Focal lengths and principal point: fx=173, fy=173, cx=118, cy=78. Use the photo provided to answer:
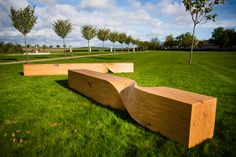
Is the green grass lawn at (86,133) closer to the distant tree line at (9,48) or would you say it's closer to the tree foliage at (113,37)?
the tree foliage at (113,37)

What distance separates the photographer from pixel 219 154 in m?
2.86

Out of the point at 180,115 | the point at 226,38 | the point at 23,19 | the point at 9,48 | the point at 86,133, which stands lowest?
the point at 86,133

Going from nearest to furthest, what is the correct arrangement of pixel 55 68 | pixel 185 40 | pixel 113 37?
pixel 55 68 → pixel 113 37 → pixel 185 40

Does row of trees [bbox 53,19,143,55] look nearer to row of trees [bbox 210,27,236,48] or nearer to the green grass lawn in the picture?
the green grass lawn

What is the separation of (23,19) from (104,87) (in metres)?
20.5

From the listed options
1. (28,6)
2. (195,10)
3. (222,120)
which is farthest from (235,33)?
(222,120)

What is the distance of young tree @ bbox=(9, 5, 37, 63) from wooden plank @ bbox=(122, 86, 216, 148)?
71.9ft

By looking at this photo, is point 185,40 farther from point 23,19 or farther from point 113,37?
point 23,19

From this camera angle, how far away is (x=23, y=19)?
20812 millimetres

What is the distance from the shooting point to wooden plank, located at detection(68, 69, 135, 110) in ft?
15.9

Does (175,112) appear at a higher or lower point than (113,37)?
lower

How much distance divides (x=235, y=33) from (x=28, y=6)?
9269cm

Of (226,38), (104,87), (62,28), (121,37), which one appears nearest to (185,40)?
(226,38)

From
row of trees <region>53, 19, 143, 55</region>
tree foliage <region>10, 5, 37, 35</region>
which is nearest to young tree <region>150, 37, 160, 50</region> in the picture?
row of trees <region>53, 19, 143, 55</region>
